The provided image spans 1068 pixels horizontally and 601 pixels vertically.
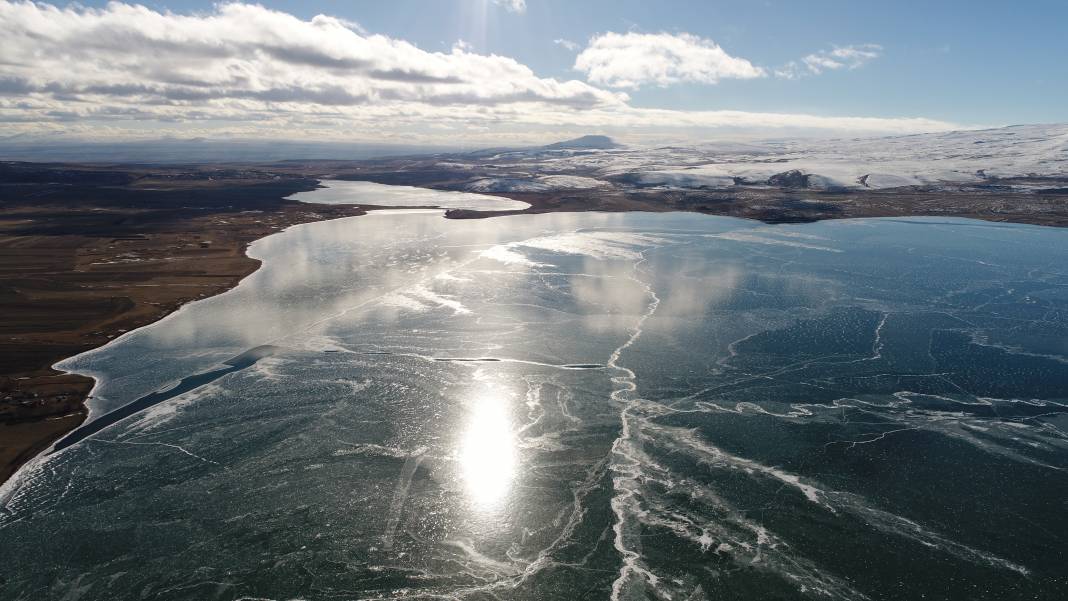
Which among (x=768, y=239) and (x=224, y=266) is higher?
(x=224, y=266)

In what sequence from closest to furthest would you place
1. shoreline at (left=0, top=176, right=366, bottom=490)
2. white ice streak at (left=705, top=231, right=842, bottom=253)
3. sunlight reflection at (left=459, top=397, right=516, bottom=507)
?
sunlight reflection at (left=459, top=397, right=516, bottom=507) → shoreline at (left=0, top=176, right=366, bottom=490) → white ice streak at (left=705, top=231, right=842, bottom=253)

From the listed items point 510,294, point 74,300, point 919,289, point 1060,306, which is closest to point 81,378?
point 74,300

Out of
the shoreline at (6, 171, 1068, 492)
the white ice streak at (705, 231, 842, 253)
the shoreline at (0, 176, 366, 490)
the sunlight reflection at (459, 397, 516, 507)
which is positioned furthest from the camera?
the white ice streak at (705, 231, 842, 253)

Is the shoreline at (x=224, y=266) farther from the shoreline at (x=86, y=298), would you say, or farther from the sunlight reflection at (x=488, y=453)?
the sunlight reflection at (x=488, y=453)

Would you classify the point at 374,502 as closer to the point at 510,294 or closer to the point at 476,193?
the point at 510,294

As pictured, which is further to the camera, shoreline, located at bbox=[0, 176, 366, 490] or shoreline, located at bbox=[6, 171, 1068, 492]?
shoreline, located at bbox=[0, 176, 366, 490]

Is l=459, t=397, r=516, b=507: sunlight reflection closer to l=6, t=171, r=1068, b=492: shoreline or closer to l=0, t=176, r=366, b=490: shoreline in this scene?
l=6, t=171, r=1068, b=492: shoreline

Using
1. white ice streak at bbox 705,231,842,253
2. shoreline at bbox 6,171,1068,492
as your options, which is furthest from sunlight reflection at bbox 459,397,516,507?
white ice streak at bbox 705,231,842,253

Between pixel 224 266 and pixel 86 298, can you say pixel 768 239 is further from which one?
pixel 86 298

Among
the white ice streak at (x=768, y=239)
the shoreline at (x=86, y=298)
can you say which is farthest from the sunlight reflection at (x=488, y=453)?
the white ice streak at (x=768, y=239)

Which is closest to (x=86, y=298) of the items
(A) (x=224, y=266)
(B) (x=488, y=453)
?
(A) (x=224, y=266)
